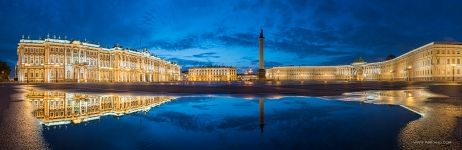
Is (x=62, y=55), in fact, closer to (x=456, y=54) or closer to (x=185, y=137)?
(x=185, y=137)

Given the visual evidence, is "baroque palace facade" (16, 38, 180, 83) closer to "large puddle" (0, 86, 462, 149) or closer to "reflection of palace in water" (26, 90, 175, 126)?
"reflection of palace in water" (26, 90, 175, 126)

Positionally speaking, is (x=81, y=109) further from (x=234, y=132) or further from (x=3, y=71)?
(x=3, y=71)

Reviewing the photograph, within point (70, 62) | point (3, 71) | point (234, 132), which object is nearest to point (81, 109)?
point (234, 132)

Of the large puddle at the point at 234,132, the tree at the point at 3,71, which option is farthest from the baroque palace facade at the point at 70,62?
the large puddle at the point at 234,132

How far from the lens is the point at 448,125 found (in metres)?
8.66

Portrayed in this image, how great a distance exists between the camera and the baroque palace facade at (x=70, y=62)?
9812 centimetres

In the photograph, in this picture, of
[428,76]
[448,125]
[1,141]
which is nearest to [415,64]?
[428,76]

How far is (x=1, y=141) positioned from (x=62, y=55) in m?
108

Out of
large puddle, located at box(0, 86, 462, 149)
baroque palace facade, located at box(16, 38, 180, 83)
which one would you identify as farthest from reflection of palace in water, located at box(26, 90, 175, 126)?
baroque palace facade, located at box(16, 38, 180, 83)

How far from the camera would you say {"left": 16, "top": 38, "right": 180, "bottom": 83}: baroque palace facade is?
322 feet

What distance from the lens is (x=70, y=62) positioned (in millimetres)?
104938

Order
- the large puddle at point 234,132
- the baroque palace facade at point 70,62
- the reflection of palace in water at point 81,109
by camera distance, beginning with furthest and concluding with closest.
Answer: the baroque palace facade at point 70,62
the reflection of palace in water at point 81,109
the large puddle at point 234,132

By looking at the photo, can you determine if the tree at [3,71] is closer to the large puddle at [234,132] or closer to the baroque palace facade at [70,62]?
the baroque palace facade at [70,62]

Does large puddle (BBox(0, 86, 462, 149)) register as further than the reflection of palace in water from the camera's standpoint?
No
